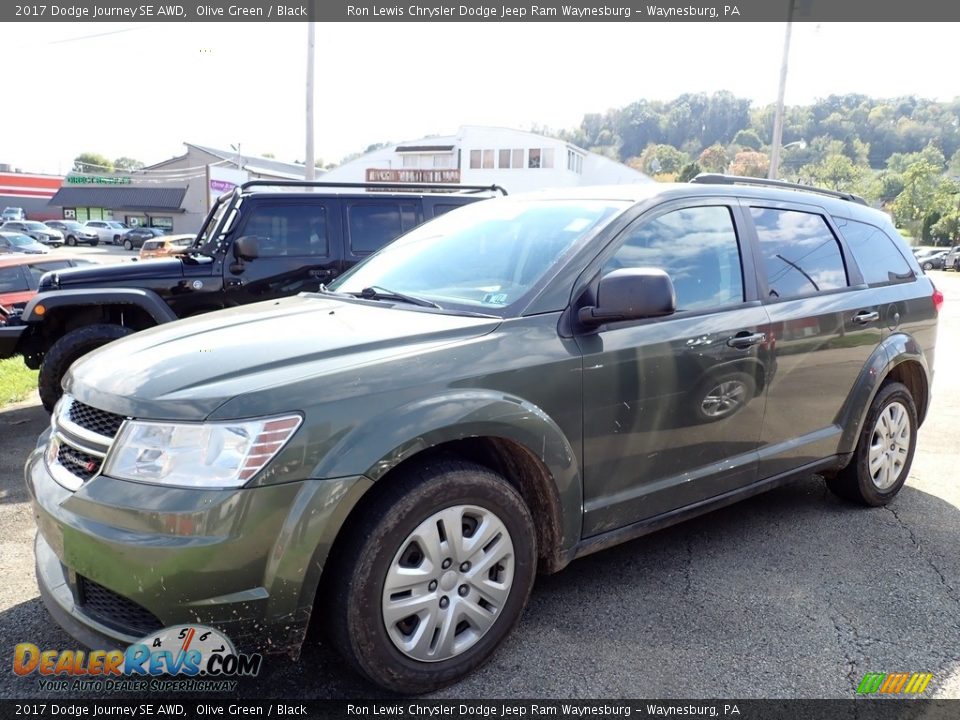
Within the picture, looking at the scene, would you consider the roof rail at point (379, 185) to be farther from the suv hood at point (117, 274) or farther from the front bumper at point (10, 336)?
the front bumper at point (10, 336)

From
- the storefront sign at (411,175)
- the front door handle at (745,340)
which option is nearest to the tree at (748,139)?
the storefront sign at (411,175)

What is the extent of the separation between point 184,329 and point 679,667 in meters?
2.36

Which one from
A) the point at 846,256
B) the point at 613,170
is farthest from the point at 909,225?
the point at 846,256

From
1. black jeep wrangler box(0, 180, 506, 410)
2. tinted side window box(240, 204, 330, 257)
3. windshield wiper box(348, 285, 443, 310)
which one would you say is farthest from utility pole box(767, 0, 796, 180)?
windshield wiper box(348, 285, 443, 310)

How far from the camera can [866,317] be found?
4.11 meters

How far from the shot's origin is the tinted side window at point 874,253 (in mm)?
4289

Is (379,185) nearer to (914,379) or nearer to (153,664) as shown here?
(914,379)

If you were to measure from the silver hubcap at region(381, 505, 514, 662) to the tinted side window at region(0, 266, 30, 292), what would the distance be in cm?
1009

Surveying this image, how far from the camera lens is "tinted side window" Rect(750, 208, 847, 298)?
3.73m

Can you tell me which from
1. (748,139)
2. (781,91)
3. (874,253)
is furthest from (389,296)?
(748,139)

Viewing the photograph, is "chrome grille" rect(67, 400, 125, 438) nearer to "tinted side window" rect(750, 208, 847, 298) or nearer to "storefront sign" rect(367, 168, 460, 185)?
"tinted side window" rect(750, 208, 847, 298)

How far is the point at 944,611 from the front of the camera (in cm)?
323

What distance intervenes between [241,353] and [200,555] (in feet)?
2.36

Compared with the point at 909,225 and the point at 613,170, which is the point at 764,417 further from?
the point at 909,225
